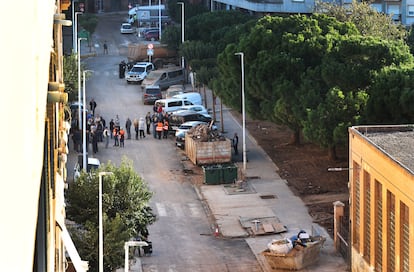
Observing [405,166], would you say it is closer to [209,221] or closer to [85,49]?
Answer: [209,221]

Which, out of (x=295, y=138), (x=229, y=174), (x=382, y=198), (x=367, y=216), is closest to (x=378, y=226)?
(x=382, y=198)

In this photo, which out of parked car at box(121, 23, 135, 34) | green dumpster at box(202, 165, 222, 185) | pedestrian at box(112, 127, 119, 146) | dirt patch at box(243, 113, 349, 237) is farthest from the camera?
parked car at box(121, 23, 135, 34)

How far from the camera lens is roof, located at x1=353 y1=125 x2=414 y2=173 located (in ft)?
94.2

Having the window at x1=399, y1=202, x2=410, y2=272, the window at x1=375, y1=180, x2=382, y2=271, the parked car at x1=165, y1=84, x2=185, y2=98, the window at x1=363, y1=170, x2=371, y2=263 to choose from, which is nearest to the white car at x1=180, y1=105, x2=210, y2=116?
the parked car at x1=165, y1=84, x2=185, y2=98

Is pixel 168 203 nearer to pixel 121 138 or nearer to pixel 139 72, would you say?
pixel 121 138

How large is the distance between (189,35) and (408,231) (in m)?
Result: 54.2

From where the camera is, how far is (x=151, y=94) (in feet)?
223

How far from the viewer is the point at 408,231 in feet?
86.5

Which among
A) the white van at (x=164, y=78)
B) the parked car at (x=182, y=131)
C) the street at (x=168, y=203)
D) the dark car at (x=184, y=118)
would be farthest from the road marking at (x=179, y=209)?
the white van at (x=164, y=78)

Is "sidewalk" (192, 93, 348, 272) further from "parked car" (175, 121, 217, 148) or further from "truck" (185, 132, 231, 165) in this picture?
"parked car" (175, 121, 217, 148)

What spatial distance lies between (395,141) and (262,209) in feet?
34.2

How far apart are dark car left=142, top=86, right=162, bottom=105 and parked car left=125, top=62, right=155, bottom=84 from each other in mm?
6935

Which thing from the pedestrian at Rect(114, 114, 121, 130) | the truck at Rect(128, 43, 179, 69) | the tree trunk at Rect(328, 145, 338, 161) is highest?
the truck at Rect(128, 43, 179, 69)

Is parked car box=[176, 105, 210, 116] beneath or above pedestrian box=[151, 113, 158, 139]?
above
